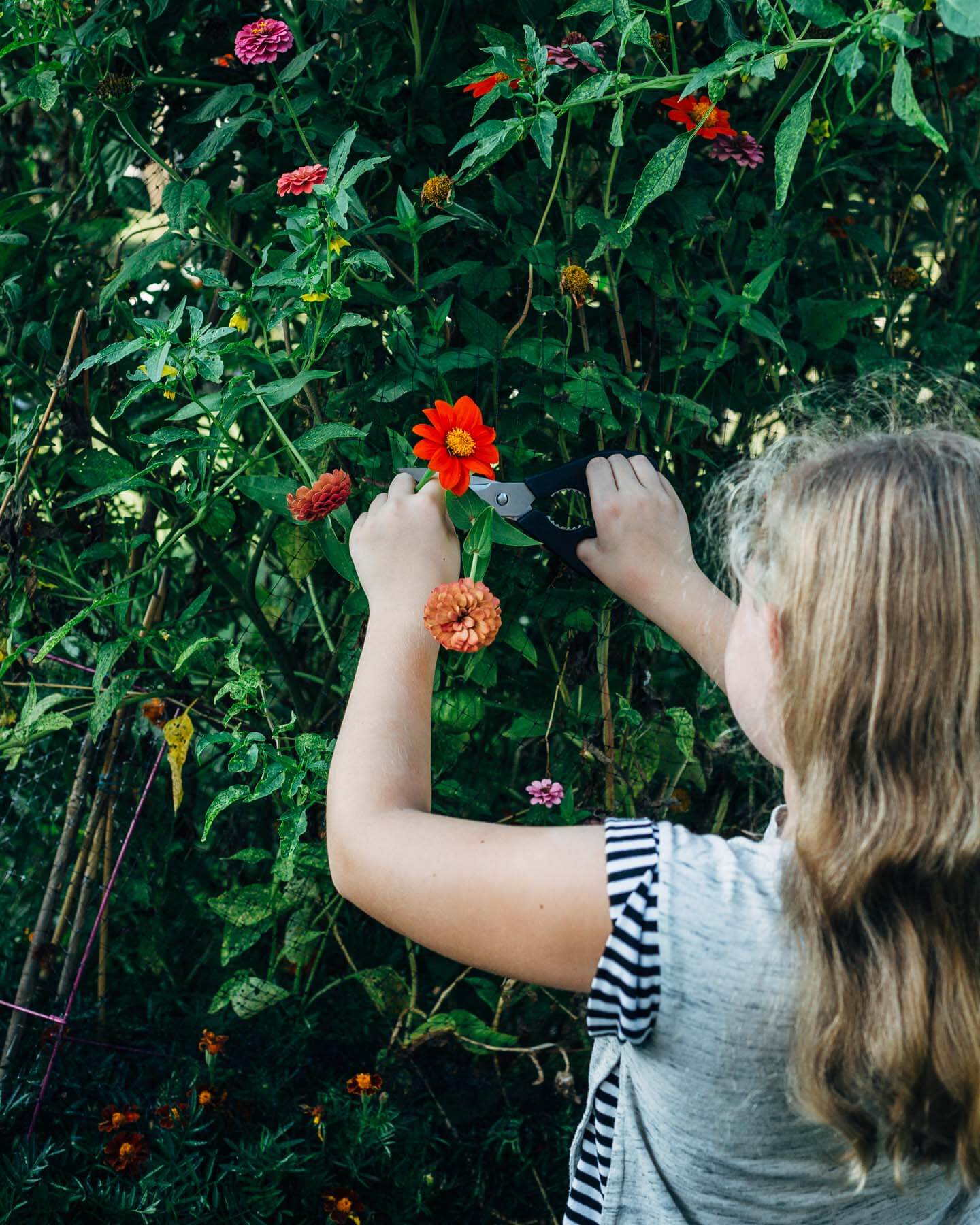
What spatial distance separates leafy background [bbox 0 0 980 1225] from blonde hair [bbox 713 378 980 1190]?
0.37 meters

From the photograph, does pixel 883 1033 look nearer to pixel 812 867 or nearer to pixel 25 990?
pixel 812 867

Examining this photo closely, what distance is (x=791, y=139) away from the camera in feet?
3.27

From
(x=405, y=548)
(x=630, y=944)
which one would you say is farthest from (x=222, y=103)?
(x=630, y=944)

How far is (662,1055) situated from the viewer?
2.53ft

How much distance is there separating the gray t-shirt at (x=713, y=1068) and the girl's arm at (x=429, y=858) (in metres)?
0.03

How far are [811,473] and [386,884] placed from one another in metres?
0.43

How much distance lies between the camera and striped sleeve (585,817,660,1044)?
74 cm

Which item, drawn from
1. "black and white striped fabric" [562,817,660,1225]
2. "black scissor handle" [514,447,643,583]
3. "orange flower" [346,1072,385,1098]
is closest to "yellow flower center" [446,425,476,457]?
"black scissor handle" [514,447,643,583]

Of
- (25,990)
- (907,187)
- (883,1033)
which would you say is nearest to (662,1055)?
(883,1033)

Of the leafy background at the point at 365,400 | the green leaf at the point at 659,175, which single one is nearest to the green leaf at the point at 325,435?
the leafy background at the point at 365,400

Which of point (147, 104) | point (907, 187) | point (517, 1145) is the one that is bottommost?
point (517, 1145)

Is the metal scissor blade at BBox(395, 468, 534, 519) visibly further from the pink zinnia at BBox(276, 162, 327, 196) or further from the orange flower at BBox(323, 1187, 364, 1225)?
the orange flower at BBox(323, 1187, 364, 1225)

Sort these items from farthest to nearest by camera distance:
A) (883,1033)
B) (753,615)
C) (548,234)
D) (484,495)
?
1. (548,234)
2. (484,495)
3. (753,615)
4. (883,1033)

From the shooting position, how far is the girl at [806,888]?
0.73m
